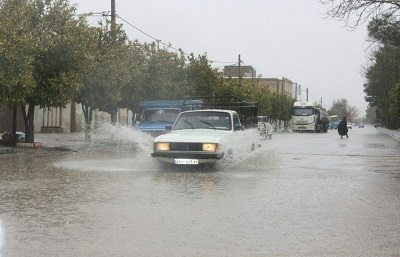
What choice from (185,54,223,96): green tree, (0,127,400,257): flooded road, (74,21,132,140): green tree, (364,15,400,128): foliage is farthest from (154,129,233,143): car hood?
(185,54,223,96): green tree

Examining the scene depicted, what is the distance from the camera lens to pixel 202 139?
13648 millimetres

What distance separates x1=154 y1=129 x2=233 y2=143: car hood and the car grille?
0.10 meters

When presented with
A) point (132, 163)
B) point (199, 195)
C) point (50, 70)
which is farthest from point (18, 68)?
point (199, 195)

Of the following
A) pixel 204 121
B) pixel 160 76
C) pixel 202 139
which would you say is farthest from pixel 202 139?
pixel 160 76

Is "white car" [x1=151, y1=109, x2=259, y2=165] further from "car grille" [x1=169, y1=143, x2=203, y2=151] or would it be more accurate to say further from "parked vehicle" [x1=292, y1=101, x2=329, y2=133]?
"parked vehicle" [x1=292, y1=101, x2=329, y2=133]

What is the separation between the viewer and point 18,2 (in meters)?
22.1

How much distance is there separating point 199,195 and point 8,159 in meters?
10.4

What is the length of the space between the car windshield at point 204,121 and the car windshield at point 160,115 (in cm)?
714

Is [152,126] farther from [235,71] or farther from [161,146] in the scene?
[235,71]

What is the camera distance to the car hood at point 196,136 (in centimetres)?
1366

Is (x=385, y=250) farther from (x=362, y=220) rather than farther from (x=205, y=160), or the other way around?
(x=205, y=160)

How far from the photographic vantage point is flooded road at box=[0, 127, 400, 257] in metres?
5.81

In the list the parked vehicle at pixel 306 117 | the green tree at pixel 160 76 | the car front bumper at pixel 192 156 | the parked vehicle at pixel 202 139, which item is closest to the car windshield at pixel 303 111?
the parked vehicle at pixel 306 117

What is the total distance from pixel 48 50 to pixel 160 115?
522 centimetres
